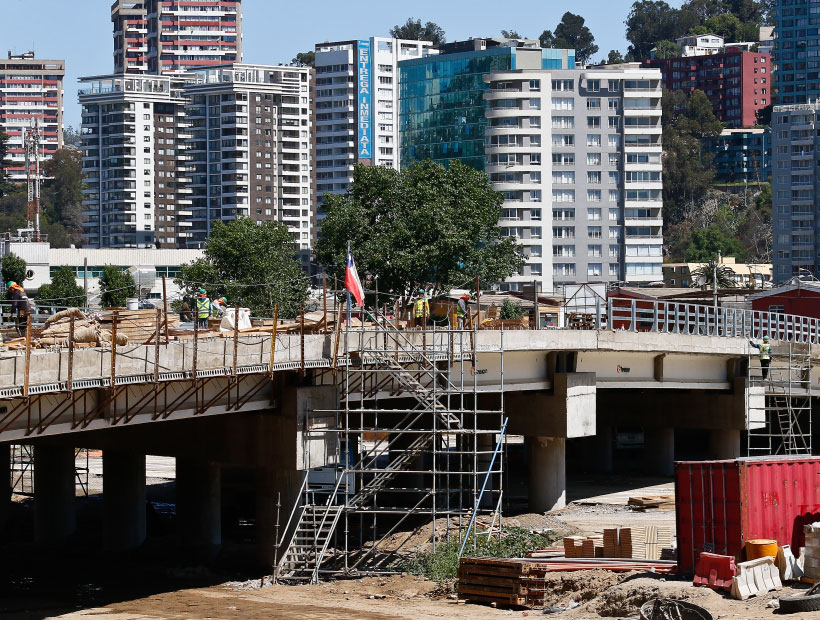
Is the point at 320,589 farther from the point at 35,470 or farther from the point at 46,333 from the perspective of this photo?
the point at 35,470

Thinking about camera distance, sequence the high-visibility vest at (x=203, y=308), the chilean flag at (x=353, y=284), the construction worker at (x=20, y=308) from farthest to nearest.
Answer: the high-visibility vest at (x=203, y=308) → the chilean flag at (x=353, y=284) → the construction worker at (x=20, y=308)

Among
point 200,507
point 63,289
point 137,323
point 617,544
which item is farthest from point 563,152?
point 617,544

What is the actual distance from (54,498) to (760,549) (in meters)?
28.0

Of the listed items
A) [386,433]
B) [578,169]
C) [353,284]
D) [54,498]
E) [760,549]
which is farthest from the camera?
[578,169]

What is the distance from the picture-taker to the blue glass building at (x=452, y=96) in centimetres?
16112

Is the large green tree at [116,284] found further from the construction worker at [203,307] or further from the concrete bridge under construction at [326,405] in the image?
the construction worker at [203,307]

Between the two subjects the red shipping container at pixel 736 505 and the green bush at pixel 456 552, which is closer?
the red shipping container at pixel 736 505

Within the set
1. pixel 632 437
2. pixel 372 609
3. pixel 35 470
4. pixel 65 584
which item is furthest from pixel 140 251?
pixel 372 609

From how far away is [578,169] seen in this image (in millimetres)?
163125

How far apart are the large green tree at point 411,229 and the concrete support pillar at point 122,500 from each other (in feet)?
140

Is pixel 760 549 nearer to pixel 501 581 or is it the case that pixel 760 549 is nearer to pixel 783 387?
pixel 501 581

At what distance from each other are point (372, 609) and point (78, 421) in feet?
26.8

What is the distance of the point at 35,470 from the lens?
5175 centimetres

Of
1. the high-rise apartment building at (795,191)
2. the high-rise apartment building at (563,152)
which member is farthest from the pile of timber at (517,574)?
the high-rise apartment building at (795,191)
